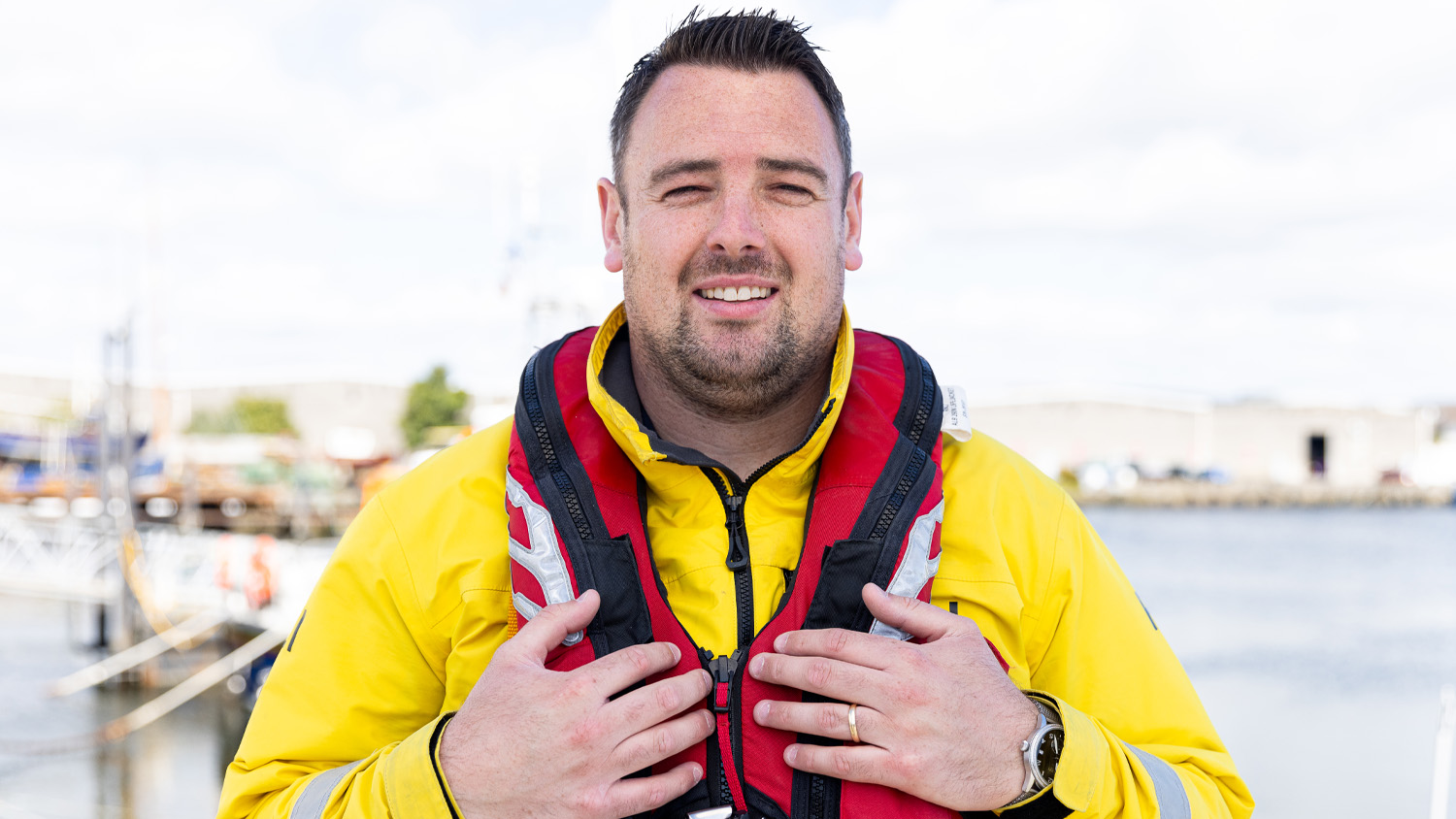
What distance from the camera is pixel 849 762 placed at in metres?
1.49

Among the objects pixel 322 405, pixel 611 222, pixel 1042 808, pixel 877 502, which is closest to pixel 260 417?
pixel 322 405

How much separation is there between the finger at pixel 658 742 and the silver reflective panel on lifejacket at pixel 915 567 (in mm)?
323

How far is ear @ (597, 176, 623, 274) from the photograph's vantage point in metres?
1.97

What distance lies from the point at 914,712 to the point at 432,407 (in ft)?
213

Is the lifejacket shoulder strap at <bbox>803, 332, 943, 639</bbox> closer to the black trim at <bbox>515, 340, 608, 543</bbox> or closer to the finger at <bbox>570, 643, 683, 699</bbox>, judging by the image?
the finger at <bbox>570, 643, 683, 699</bbox>

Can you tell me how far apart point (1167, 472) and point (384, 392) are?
52896 mm

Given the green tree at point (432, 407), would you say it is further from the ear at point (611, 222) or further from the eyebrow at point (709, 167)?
the eyebrow at point (709, 167)

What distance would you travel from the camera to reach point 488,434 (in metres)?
1.96

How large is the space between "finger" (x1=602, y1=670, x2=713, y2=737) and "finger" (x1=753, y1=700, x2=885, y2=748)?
126 mm

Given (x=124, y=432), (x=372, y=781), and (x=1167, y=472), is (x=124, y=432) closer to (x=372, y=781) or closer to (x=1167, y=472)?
(x=372, y=781)

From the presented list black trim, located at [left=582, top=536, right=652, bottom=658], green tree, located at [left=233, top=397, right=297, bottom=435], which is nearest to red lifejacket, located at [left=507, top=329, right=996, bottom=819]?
black trim, located at [left=582, top=536, right=652, bottom=658]

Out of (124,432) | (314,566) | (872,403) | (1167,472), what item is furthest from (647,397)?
(1167,472)

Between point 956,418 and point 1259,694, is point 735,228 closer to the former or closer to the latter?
point 956,418

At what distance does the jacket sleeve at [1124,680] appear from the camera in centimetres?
162
